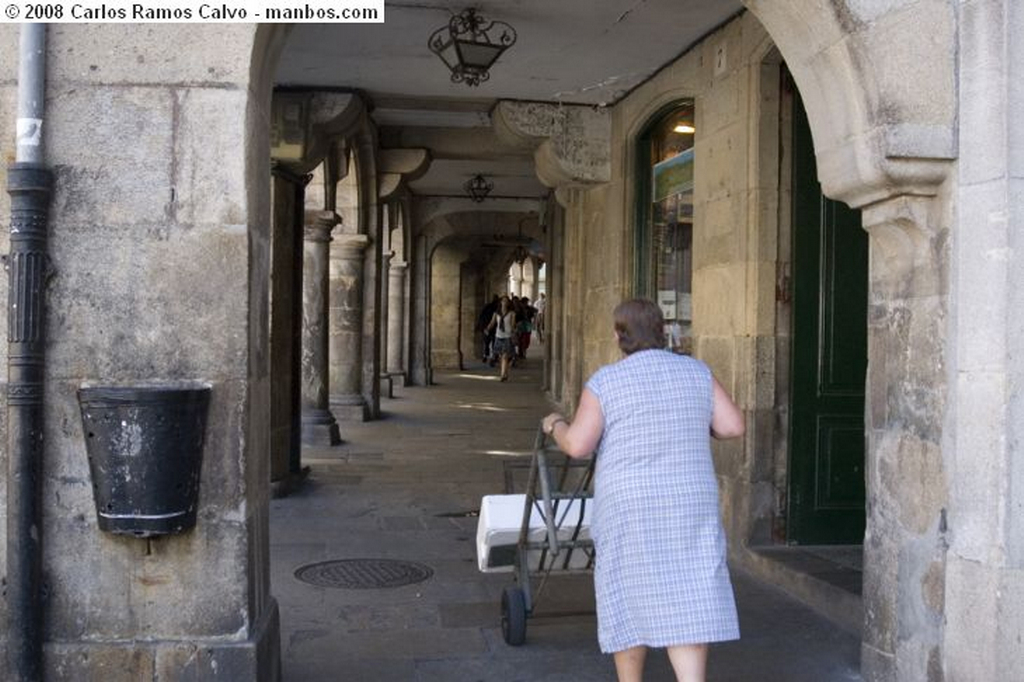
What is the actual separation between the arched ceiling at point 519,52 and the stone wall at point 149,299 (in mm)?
2417

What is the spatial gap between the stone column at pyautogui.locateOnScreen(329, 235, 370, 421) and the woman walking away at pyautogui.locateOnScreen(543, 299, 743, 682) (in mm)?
9563

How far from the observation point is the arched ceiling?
22.0 ft

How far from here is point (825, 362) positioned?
5910mm

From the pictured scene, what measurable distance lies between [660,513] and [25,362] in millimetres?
2009

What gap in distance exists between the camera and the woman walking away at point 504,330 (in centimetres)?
2134

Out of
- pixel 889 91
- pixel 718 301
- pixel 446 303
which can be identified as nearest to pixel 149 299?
pixel 889 91

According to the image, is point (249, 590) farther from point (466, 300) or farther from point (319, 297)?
point (466, 300)

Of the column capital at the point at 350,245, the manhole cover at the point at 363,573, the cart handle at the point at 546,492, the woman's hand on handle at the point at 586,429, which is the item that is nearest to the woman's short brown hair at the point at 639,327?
the woman's hand on handle at the point at 586,429

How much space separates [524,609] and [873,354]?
5.63ft

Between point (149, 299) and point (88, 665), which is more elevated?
point (149, 299)

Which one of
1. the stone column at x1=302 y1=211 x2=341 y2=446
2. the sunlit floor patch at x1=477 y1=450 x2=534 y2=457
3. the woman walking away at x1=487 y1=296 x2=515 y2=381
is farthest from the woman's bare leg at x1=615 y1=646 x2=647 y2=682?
the woman walking away at x1=487 y1=296 x2=515 y2=381

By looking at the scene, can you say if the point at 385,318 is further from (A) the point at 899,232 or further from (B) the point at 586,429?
(B) the point at 586,429

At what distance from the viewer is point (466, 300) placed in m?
31.2

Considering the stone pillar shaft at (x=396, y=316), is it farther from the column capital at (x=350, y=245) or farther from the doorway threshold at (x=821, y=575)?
the doorway threshold at (x=821, y=575)
